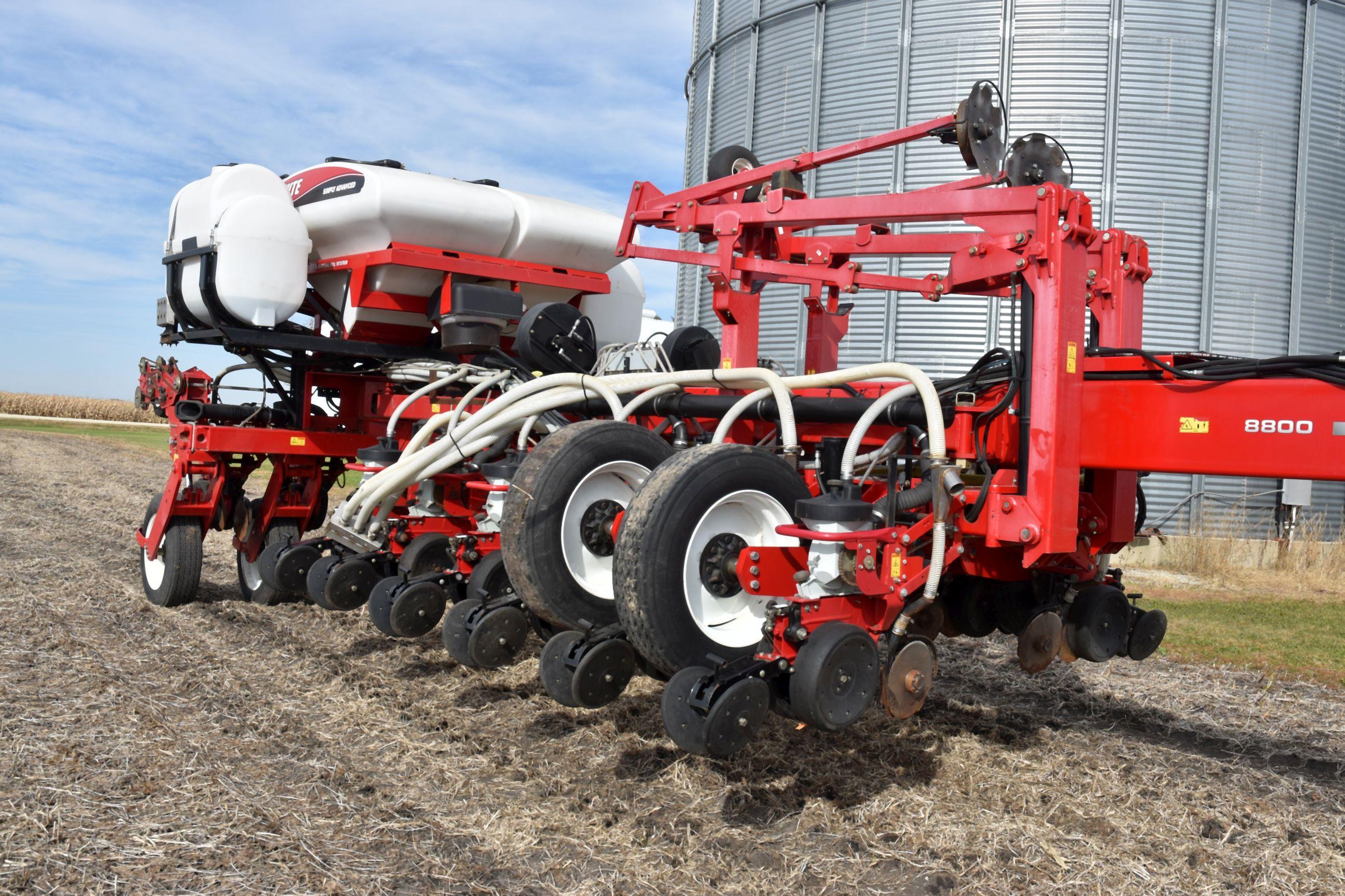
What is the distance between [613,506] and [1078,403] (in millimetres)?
1679

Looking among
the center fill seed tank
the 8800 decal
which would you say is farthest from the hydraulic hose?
the 8800 decal

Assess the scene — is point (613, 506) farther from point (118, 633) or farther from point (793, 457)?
point (118, 633)

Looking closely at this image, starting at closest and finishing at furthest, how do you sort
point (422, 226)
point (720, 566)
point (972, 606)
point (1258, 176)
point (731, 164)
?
point (720, 566) < point (972, 606) < point (731, 164) < point (422, 226) < point (1258, 176)

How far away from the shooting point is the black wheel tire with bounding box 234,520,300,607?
7.59m

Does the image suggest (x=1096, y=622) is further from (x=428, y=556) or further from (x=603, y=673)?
(x=428, y=556)

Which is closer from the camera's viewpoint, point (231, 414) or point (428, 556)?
point (428, 556)

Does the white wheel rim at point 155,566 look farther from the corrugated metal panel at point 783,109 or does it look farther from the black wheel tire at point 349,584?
the corrugated metal panel at point 783,109

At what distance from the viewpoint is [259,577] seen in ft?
24.7

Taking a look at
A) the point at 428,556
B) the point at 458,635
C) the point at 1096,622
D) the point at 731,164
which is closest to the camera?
the point at 458,635

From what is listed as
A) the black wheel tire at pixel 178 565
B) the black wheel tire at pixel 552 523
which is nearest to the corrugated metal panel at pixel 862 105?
the black wheel tire at pixel 178 565

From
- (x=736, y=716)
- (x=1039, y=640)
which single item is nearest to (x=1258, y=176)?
(x=1039, y=640)

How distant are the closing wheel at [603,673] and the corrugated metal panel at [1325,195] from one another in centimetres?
1145

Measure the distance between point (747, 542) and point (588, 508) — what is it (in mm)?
663

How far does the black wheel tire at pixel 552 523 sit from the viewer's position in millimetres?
3799
